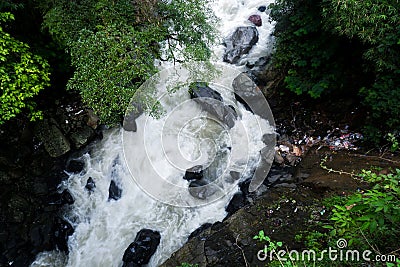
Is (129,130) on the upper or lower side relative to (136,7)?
lower

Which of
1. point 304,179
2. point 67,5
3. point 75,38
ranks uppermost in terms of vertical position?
point 67,5

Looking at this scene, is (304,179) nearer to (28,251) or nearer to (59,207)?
(59,207)

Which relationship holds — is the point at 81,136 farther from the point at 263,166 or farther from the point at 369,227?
the point at 369,227

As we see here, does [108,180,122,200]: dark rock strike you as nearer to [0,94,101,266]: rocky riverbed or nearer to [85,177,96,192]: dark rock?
[85,177,96,192]: dark rock

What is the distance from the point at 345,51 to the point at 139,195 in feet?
18.2

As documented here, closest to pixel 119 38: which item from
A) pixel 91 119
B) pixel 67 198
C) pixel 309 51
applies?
pixel 91 119

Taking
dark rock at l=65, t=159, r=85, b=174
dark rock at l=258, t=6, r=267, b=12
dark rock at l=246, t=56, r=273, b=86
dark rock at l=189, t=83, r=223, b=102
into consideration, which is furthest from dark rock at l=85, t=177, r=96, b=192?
dark rock at l=258, t=6, r=267, b=12

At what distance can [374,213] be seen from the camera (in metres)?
2.24

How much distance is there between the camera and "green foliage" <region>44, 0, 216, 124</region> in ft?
15.8

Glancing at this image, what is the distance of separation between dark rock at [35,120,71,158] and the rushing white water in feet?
1.91

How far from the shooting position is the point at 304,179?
5.75 metres

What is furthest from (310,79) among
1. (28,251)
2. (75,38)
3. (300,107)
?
(28,251)

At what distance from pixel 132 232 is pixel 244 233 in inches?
96.4

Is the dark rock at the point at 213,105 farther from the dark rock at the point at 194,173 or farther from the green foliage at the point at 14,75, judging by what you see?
the green foliage at the point at 14,75
